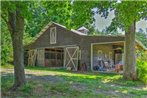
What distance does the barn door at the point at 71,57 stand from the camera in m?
28.6

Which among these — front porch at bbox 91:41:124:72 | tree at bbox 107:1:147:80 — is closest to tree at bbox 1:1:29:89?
tree at bbox 107:1:147:80

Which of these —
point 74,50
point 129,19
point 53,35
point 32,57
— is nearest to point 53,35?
point 53,35

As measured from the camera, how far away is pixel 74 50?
95.7 feet

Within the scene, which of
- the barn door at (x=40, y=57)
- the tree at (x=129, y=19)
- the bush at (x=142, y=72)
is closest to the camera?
the tree at (x=129, y=19)

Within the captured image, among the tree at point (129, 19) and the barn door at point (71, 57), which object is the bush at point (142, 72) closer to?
the tree at point (129, 19)

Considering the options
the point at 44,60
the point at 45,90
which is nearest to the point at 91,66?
the point at 44,60

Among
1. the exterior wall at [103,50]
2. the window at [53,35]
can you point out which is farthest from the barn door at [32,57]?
the exterior wall at [103,50]

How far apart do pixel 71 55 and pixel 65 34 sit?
2610mm

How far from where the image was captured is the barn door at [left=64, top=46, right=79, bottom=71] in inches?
1127

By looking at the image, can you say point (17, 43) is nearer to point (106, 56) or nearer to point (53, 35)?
point (106, 56)

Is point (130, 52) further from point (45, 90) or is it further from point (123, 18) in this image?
point (45, 90)

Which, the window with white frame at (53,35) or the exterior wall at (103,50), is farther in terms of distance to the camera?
the window with white frame at (53,35)

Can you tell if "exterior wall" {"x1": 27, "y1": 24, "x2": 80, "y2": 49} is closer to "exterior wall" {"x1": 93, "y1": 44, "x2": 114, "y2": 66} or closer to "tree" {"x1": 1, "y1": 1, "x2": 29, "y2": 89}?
"exterior wall" {"x1": 93, "y1": 44, "x2": 114, "y2": 66}

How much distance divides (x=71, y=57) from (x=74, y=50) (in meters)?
0.83
